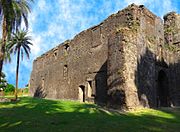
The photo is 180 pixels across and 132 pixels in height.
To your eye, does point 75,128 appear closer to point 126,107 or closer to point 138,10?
point 126,107

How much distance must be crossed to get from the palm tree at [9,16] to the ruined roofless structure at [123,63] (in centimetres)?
719

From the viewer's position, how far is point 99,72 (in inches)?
915

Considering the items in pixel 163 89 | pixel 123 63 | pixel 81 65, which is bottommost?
pixel 163 89

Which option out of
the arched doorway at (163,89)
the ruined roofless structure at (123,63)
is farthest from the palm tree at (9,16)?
the arched doorway at (163,89)

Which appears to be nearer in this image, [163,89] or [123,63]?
[123,63]

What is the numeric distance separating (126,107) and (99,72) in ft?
22.3

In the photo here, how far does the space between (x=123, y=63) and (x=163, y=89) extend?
812 centimetres

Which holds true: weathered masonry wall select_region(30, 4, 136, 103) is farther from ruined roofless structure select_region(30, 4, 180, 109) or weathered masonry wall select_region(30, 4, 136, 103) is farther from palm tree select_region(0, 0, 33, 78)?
palm tree select_region(0, 0, 33, 78)

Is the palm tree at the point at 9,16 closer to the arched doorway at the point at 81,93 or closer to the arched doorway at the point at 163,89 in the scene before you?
the arched doorway at the point at 81,93

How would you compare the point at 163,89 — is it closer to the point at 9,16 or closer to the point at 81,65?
the point at 81,65

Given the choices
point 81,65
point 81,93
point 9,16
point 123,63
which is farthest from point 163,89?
point 9,16

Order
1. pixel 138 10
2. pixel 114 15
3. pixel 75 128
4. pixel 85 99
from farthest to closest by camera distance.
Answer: pixel 85 99
pixel 114 15
pixel 138 10
pixel 75 128

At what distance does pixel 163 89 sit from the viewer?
24047mm

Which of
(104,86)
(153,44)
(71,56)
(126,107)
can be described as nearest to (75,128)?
(126,107)
